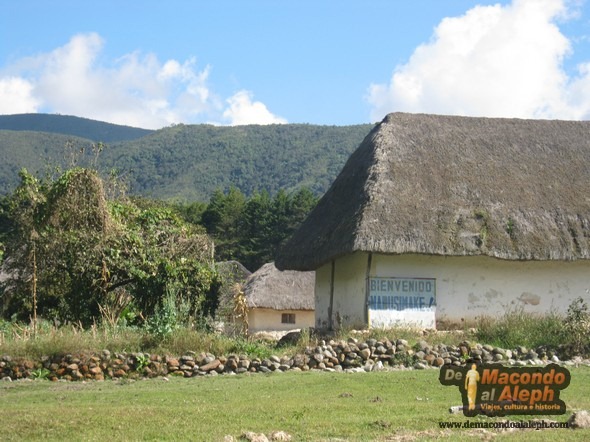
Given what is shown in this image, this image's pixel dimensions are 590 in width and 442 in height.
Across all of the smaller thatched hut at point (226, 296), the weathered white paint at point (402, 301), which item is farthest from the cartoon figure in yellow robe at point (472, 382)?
the smaller thatched hut at point (226, 296)

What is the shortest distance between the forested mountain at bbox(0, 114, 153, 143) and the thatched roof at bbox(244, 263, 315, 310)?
105 metres

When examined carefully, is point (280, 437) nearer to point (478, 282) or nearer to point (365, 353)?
point (365, 353)

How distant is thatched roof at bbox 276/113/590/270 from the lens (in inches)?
631

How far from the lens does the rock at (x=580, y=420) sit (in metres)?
7.36

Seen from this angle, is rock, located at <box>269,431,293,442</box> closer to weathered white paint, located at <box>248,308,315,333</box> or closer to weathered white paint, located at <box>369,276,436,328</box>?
weathered white paint, located at <box>369,276,436,328</box>

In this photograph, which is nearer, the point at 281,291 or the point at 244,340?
the point at 244,340

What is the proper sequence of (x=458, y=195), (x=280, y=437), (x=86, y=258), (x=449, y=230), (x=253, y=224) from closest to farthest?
(x=280, y=437) → (x=449, y=230) → (x=458, y=195) → (x=86, y=258) → (x=253, y=224)

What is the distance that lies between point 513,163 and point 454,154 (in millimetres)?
1374

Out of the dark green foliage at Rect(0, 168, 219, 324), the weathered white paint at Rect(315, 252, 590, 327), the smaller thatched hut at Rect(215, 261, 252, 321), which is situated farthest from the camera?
the smaller thatched hut at Rect(215, 261, 252, 321)

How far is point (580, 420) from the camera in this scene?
737 cm

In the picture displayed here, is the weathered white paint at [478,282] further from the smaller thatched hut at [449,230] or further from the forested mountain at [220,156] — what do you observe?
the forested mountain at [220,156]

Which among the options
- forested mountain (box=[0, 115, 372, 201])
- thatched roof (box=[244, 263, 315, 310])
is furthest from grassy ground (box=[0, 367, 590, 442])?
Answer: forested mountain (box=[0, 115, 372, 201])

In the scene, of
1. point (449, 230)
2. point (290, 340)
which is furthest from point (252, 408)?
point (449, 230)

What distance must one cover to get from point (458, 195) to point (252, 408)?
31.8 ft
